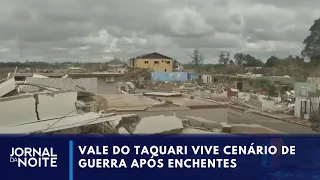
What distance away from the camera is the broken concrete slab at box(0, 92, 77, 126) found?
3.27 m

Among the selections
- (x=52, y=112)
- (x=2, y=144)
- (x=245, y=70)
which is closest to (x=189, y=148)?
(x=245, y=70)

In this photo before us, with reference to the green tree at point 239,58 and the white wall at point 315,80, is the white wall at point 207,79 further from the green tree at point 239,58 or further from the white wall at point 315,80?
the white wall at point 315,80

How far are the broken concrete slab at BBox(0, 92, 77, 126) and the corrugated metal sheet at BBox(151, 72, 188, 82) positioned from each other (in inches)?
25.1

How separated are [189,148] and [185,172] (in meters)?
0.18

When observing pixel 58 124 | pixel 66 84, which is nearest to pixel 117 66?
pixel 66 84

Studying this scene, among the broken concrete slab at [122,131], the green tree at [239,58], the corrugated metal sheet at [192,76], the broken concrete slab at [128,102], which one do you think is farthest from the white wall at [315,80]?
the broken concrete slab at [122,131]

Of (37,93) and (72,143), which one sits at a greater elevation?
(37,93)

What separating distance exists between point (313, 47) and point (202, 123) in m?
0.99

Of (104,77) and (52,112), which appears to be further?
(104,77)

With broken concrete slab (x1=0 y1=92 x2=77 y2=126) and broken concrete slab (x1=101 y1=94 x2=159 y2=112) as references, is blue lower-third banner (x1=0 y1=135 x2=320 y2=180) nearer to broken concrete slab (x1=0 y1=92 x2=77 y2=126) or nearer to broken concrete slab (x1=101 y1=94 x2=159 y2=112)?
broken concrete slab (x1=0 y1=92 x2=77 y2=126)

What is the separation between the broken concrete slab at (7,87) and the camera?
10.9 feet

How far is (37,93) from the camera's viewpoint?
337cm

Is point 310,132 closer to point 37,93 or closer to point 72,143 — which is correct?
point 72,143

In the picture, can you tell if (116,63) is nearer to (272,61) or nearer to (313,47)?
(272,61)
